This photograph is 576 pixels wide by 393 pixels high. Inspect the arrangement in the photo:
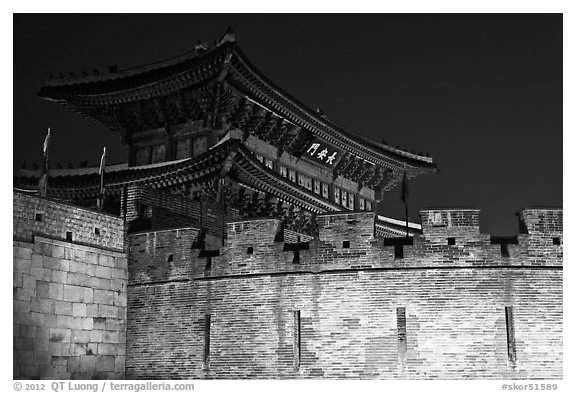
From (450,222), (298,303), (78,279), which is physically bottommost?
(298,303)

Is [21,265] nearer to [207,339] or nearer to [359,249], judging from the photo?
[207,339]

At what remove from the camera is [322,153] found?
2806cm

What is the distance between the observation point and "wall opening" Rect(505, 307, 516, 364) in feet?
39.8

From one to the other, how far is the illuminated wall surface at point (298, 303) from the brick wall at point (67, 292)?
0.07 ft

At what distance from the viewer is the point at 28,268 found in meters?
12.6

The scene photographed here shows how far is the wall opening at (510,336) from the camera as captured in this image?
1212 centimetres

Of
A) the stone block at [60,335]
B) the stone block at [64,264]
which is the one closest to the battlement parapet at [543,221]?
the stone block at [64,264]

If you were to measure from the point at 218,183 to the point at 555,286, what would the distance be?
35.9 feet

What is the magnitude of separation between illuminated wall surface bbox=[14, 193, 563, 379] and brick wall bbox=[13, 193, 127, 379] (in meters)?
0.02

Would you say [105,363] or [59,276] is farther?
[105,363]

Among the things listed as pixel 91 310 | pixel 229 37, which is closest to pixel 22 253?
pixel 91 310

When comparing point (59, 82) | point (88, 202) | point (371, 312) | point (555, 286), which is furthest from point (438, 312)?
point (59, 82)

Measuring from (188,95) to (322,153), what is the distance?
692 centimetres
